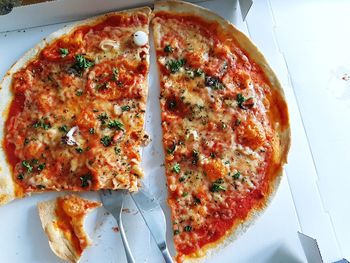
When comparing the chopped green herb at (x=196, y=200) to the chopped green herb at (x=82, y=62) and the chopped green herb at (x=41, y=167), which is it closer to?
the chopped green herb at (x=41, y=167)

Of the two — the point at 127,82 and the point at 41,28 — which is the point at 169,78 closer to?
the point at 127,82

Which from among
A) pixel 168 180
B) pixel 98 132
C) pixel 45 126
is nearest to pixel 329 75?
pixel 168 180

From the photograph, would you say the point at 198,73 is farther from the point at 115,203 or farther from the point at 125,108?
the point at 115,203

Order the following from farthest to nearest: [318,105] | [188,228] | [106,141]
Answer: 1. [318,105]
2. [106,141]
3. [188,228]

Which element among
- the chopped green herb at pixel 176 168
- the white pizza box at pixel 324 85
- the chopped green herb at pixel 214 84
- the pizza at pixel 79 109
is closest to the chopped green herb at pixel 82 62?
the pizza at pixel 79 109

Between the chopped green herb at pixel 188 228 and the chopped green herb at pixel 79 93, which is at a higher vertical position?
the chopped green herb at pixel 79 93

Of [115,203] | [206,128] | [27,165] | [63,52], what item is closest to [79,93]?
[63,52]
